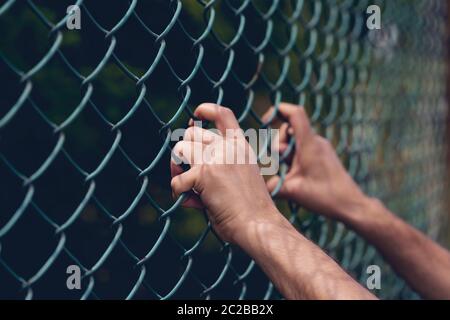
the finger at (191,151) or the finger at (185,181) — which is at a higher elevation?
the finger at (191,151)

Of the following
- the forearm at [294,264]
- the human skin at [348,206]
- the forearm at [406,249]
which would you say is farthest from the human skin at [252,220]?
the forearm at [406,249]

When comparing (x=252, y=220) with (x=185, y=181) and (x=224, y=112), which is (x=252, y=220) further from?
(x=224, y=112)

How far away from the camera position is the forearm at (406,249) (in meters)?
2.31

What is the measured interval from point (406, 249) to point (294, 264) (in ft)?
3.07

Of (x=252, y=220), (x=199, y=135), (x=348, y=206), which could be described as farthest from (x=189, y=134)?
(x=348, y=206)

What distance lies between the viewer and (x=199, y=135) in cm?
159

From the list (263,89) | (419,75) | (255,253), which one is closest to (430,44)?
(419,75)

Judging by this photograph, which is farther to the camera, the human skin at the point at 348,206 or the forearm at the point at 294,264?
the human skin at the point at 348,206

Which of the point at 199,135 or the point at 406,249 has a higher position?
the point at 199,135

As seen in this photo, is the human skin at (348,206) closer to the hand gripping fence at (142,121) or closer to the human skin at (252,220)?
the hand gripping fence at (142,121)

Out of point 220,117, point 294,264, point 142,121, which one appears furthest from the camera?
point 142,121

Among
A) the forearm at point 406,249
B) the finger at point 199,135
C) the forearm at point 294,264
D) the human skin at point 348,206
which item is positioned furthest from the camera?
the forearm at point 406,249

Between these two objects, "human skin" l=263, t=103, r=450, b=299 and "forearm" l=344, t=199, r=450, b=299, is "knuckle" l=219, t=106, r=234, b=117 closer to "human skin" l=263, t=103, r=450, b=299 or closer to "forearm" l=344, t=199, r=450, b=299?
"human skin" l=263, t=103, r=450, b=299

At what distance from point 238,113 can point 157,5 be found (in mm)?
609
